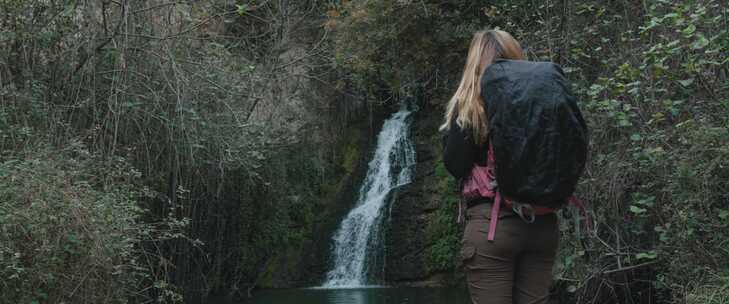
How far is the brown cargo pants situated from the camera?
2.50 m

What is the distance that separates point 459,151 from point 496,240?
35 cm

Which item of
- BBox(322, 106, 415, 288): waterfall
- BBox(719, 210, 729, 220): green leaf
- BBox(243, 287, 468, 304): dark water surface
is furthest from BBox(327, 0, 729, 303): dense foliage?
BBox(322, 106, 415, 288): waterfall

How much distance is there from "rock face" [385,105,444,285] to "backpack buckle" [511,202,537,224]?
12.8m

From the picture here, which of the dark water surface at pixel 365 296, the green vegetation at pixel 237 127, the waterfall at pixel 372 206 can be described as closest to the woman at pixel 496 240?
the green vegetation at pixel 237 127

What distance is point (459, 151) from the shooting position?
2.68m

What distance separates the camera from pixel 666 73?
6211 mm

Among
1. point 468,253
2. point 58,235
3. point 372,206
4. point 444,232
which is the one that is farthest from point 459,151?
point 372,206

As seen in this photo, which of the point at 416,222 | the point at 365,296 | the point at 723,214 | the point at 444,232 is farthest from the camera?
the point at 416,222

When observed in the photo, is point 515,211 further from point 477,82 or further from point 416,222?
point 416,222

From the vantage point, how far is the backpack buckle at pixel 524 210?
2.50 m

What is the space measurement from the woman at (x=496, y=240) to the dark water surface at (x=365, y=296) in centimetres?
967

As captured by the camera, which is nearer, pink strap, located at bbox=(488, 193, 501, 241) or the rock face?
pink strap, located at bbox=(488, 193, 501, 241)

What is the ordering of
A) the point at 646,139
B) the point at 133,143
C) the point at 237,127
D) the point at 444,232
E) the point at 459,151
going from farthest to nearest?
the point at 444,232 → the point at 237,127 → the point at 133,143 → the point at 646,139 → the point at 459,151

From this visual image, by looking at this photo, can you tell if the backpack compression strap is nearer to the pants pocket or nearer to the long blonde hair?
the pants pocket
